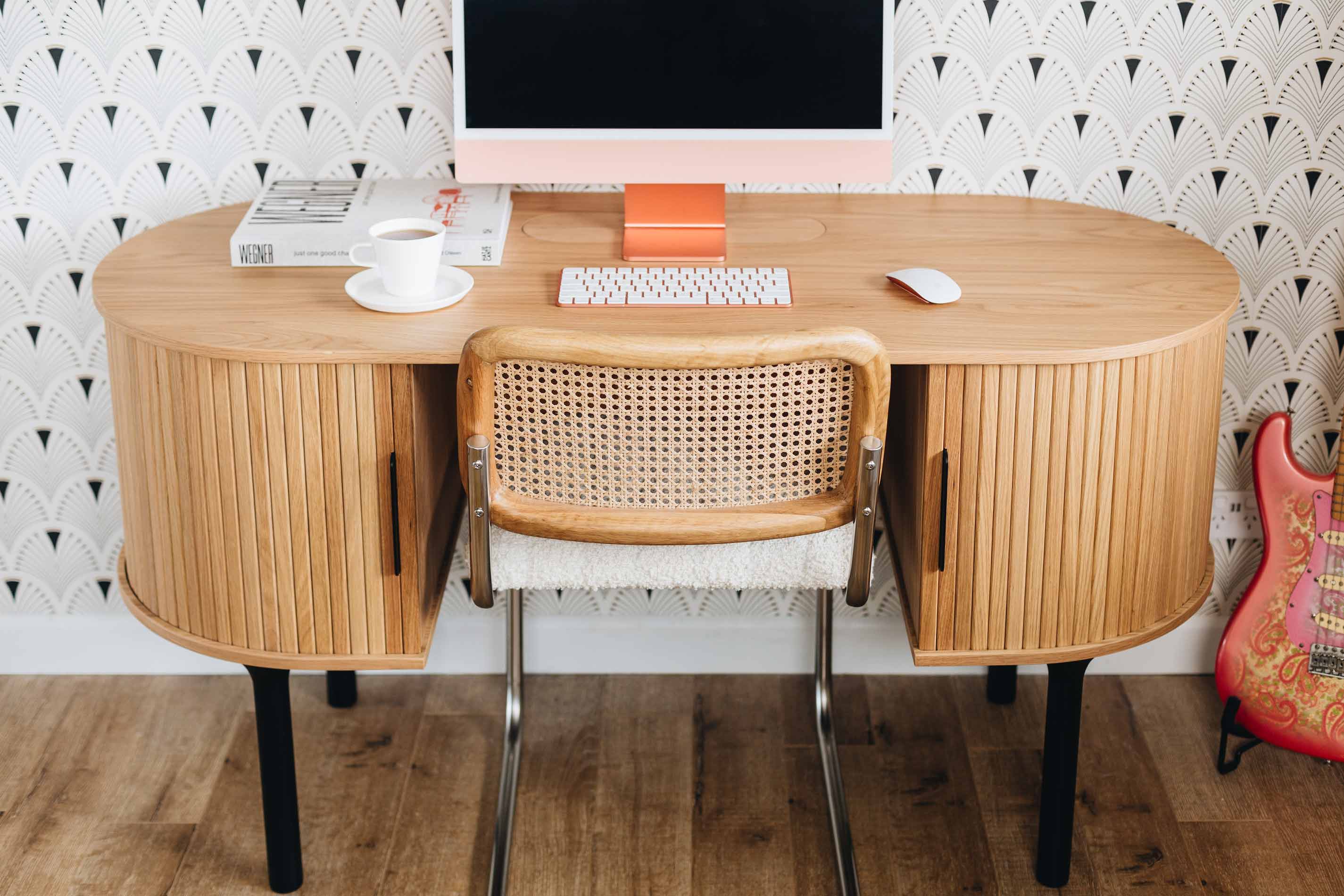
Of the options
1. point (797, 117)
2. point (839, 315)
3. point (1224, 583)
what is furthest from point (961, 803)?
point (797, 117)

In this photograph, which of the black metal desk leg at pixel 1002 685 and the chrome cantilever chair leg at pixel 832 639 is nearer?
the chrome cantilever chair leg at pixel 832 639

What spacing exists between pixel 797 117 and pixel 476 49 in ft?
1.32

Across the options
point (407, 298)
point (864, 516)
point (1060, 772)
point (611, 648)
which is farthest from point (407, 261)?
point (1060, 772)

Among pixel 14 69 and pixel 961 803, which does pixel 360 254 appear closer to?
pixel 14 69

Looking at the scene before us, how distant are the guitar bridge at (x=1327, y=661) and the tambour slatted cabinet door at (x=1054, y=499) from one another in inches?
14.7

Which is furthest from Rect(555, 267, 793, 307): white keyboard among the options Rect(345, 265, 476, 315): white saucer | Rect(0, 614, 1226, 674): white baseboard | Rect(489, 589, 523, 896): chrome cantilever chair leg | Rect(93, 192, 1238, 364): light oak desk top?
Rect(0, 614, 1226, 674): white baseboard

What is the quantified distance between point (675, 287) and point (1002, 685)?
930 mm

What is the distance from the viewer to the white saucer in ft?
4.87

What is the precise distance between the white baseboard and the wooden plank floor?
3 centimetres

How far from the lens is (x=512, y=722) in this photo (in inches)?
77.7

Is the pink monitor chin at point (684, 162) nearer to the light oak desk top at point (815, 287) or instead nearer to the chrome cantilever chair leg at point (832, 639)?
the light oak desk top at point (815, 287)

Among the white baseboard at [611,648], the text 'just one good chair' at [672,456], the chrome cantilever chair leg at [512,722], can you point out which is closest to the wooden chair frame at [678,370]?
the text 'just one good chair' at [672,456]

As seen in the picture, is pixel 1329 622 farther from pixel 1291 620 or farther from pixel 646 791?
pixel 646 791

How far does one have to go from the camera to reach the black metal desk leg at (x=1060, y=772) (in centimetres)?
161
